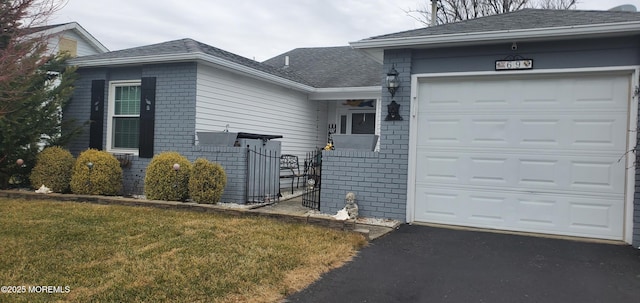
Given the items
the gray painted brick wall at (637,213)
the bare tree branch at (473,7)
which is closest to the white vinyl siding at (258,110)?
the gray painted brick wall at (637,213)

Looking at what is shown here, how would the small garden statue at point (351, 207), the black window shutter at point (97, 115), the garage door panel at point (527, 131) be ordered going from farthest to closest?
1. the black window shutter at point (97, 115)
2. the small garden statue at point (351, 207)
3. the garage door panel at point (527, 131)

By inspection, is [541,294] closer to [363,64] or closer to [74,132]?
[74,132]

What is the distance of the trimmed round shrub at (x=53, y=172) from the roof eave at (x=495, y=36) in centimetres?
602

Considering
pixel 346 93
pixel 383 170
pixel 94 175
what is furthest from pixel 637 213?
pixel 94 175

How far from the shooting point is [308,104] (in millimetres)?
Result: 12508

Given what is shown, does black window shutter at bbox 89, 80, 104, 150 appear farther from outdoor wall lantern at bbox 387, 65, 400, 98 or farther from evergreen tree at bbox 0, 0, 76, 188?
outdoor wall lantern at bbox 387, 65, 400, 98

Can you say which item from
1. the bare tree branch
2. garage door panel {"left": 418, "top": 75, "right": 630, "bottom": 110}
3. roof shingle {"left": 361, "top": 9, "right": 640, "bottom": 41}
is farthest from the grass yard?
the bare tree branch

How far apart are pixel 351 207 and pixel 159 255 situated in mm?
3080

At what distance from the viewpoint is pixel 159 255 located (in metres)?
4.57

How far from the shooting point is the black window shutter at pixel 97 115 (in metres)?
9.34

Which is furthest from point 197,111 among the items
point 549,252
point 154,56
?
point 549,252

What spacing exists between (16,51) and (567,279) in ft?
19.8

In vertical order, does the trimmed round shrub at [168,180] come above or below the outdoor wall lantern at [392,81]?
below

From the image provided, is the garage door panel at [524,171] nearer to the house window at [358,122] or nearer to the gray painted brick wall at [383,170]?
the gray painted brick wall at [383,170]
